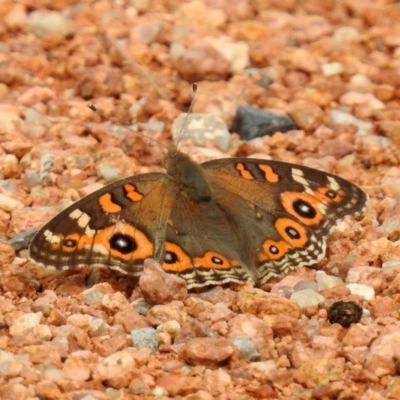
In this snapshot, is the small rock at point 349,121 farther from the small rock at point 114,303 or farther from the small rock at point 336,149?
the small rock at point 114,303

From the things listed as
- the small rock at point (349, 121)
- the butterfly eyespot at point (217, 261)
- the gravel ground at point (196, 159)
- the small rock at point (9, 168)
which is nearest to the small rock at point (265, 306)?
the gravel ground at point (196, 159)

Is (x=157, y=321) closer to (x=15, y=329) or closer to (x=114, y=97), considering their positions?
(x=15, y=329)

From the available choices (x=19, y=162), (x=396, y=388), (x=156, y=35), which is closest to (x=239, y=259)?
(x=396, y=388)

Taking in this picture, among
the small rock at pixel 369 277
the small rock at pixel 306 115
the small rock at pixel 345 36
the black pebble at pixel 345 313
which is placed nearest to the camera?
the black pebble at pixel 345 313

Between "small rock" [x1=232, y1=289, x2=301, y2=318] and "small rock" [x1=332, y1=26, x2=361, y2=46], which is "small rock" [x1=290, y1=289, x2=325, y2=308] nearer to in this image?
"small rock" [x1=232, y1=289, x2=301, y2=318]

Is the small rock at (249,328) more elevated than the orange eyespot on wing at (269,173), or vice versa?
the orange eyespot on wing at (269,173)

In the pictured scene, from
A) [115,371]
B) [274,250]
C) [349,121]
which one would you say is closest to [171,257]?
[274,250]

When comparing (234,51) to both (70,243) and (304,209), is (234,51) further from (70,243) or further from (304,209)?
(70,243)
